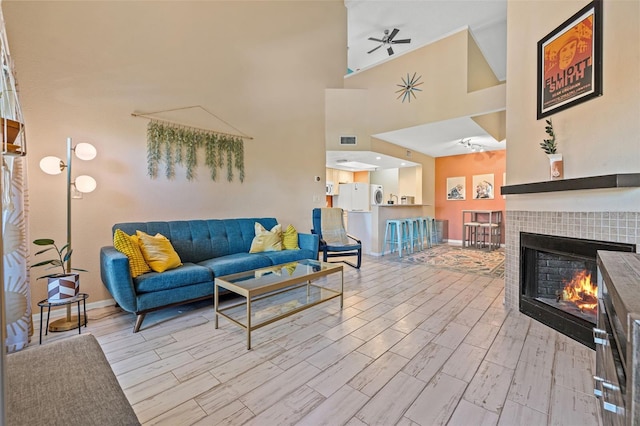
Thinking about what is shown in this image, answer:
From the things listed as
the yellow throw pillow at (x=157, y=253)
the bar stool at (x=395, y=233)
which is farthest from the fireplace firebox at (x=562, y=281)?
the yellow throw pillow at (x=157, y=253)

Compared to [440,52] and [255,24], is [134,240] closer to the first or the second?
[255,24]

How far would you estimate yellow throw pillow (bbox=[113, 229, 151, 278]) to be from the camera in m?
2.52

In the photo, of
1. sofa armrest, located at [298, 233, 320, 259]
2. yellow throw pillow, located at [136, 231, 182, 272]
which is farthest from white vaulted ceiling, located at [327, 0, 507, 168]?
yellow throw pillow, located at [136, 231, 182, 272]

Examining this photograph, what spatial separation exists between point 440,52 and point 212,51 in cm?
396

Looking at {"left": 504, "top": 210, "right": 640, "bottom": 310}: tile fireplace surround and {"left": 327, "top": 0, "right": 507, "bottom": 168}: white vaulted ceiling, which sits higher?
{"left": 327, "top": 0, "right": 507, "bottom": 168}: white vaulted ceiling

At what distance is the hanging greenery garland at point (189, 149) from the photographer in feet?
10.9

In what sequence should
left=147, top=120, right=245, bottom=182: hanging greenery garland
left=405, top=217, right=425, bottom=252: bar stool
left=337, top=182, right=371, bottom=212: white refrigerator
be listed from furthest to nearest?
left=337, top=182, right=371, bottom=212: white refrigerator, left=405, top=217, right=425, bottom=252: bar stool, left=147, top=120, right=245, bottom=182: hanging greenery garland

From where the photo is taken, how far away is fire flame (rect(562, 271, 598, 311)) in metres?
2.31

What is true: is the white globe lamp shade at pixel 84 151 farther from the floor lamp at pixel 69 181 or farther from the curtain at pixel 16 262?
the curtain at pixel 16 262

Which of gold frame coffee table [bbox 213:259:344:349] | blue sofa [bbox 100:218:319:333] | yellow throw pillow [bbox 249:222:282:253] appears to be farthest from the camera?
yellow throw pillow [bbox 249:222:282:253]

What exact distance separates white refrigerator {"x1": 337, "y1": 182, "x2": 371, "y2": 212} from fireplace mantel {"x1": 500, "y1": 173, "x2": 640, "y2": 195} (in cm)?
529

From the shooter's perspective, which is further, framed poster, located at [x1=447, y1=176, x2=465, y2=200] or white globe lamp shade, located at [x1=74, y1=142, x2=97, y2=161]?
framed poster, located at [x1=447, y1=176, x2=465, y2=200]

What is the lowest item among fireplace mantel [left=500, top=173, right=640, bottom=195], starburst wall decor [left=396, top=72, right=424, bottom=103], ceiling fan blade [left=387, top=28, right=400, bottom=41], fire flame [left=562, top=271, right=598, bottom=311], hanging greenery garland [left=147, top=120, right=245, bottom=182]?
fire flame [left=562, top=271, right=598, bottom=311]

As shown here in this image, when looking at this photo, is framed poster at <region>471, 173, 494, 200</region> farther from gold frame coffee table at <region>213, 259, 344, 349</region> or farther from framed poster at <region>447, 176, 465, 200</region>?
gold frame coffee table at <region>213, 259, 344, 349</region>
